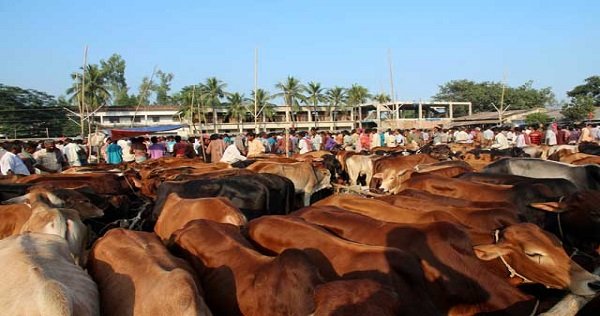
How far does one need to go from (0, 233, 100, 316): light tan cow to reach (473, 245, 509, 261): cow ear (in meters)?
3.02

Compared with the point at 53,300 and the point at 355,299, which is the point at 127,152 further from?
the point at 355,299

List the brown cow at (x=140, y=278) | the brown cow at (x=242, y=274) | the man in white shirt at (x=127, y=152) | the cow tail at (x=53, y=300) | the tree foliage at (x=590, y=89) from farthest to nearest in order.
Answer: the tree foliage at (x=590, y=89) < the man in white shirt at (x=127, y=152) < the brown cow at (x=242, y=274) < the brown cow at (x=140, y=278) < the cow tail at (x=53, y=300)

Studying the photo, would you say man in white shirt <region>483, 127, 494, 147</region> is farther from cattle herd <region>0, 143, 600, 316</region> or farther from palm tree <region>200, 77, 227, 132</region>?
palm tree <region>200, 77, 227, 132</region>

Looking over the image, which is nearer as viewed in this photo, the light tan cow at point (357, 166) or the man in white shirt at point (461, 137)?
the light tan cow at point (357, 166)

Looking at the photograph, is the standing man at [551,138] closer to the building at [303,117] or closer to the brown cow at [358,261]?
the brown cow at [358,261]

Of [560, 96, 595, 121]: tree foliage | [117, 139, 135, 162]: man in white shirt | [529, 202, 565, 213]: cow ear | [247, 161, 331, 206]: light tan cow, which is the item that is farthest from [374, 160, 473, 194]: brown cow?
[560, 96, 595, 121]: tree foliage

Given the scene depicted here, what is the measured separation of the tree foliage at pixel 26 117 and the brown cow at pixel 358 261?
162 ft

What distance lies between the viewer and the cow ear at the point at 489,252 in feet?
14.7

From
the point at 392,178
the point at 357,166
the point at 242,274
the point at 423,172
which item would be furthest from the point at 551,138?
the point at 242,274

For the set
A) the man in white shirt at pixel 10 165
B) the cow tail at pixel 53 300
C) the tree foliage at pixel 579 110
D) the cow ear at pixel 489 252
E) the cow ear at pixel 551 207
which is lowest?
the cow ear at pixel 489 252

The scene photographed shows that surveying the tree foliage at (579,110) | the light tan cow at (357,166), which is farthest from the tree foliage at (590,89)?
the light tan cow at (357,166)

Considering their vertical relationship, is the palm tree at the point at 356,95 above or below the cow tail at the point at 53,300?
above

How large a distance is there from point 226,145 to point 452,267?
1507 centimetres

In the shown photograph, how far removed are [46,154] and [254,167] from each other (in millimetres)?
6282
